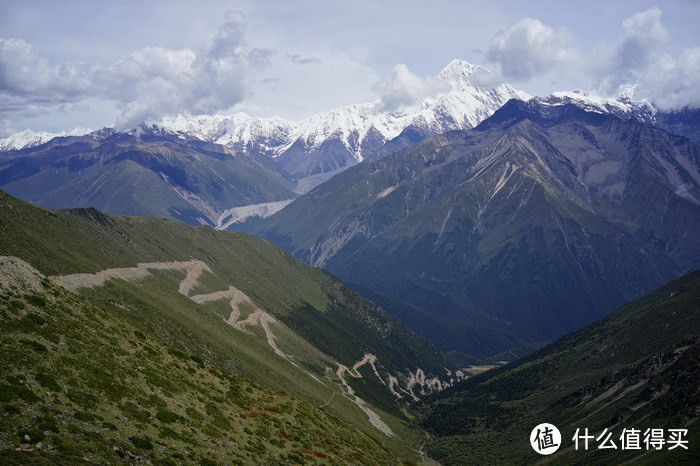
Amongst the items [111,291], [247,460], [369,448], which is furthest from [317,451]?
[111,291]

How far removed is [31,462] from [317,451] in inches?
2087

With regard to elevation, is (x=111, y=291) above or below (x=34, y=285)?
above

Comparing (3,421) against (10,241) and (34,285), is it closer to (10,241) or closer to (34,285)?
(34,285)

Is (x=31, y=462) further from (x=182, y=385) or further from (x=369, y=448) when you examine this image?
(x=369, y=448)

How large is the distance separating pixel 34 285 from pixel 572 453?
179 m

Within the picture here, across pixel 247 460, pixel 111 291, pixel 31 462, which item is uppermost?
pixel 111 291

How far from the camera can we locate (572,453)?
19875 centimetres

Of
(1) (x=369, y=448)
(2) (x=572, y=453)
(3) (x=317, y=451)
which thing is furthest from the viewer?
(2) (x=572, y=453)

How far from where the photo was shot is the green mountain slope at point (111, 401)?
54250 millimetres

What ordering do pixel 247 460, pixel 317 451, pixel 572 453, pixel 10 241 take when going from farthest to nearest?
pixel 572 453 → pixel 10 241 → pixel 317 451 → pixel 247 460

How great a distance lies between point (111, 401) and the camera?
6581 cm

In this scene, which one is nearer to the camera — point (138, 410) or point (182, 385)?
point (138, 410)

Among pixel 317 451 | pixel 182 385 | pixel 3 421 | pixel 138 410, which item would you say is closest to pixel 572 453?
pixel 317 451

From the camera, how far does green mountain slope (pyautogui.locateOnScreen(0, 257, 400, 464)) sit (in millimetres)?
54250
